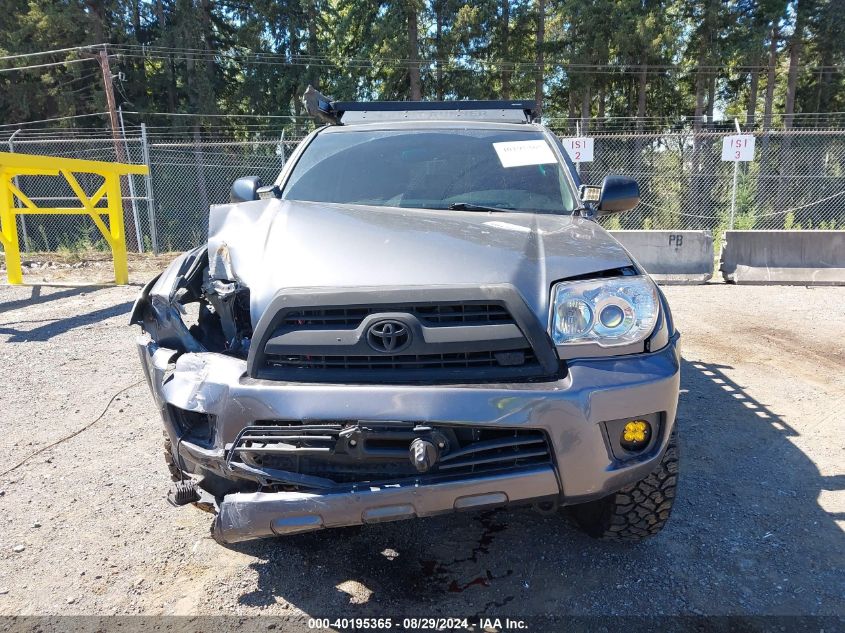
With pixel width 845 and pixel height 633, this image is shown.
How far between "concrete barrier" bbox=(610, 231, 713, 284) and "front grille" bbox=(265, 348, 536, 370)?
741cm

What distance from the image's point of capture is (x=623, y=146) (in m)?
20.4

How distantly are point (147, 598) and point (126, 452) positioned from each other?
4.93 ft

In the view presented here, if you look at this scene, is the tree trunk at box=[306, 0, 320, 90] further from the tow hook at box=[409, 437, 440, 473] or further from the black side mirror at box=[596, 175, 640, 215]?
the tow hook at box=[409, 437, 440, 473]

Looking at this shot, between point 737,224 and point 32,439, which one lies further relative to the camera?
point 737,224

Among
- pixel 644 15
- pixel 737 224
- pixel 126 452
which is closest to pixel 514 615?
pixel 126 452

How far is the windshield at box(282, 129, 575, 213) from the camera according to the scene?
10.6 ft

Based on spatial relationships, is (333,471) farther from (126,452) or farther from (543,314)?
(126,452)

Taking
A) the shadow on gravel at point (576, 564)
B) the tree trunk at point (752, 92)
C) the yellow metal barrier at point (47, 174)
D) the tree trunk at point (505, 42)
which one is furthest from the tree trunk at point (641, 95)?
the shadow on gravel at point (576, 564)

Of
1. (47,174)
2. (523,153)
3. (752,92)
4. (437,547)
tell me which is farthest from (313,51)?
(437,547)

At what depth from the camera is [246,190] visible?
3.57 m

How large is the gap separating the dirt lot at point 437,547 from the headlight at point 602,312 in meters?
1.05

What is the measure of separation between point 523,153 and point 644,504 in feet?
6.73

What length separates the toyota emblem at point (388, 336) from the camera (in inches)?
78.4

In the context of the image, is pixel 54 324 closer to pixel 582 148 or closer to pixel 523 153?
pixel 523 153
